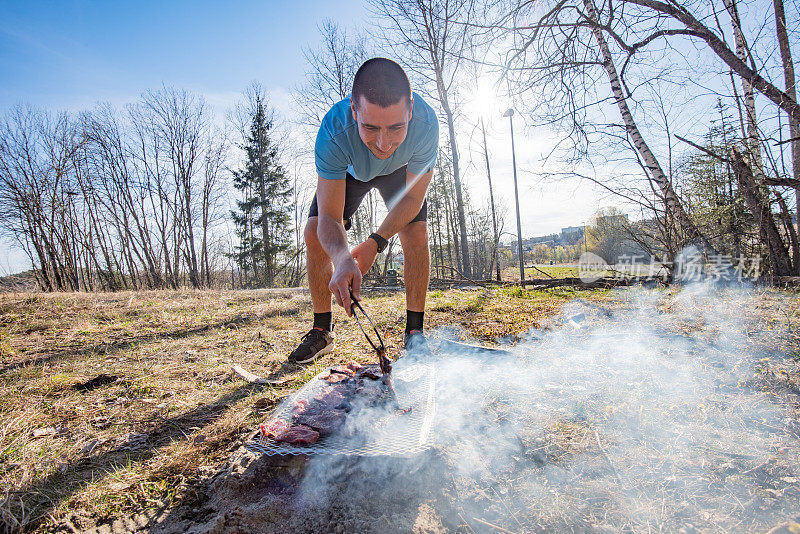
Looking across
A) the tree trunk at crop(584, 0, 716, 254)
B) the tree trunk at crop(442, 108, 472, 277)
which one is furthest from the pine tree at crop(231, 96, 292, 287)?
the tree trunk at crop(584, 0, 716, 254)

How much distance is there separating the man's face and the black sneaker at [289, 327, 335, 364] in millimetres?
1384

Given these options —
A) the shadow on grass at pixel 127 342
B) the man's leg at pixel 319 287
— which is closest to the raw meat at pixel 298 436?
the man's leg at pixel 319 287

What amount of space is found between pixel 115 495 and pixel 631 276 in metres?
8.64

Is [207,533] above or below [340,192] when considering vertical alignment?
below

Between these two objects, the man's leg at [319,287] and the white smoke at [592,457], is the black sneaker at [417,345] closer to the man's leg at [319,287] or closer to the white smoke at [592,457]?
the white smoke at [592,457]

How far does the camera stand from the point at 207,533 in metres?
0.93

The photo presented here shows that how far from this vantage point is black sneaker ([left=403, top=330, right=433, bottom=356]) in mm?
2305

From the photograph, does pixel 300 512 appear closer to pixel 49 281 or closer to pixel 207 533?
pixel 207 533

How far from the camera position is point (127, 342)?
3146 mm

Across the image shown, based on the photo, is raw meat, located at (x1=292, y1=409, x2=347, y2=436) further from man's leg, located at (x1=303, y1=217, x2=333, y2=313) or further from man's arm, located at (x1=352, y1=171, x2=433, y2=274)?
man's leg, located at (x1=303, y1=217, x2=333, y2=313)

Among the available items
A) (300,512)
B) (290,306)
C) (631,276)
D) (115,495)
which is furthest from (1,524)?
(631,276)

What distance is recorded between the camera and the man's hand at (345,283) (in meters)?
1.57

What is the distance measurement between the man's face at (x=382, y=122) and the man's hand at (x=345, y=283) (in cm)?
69

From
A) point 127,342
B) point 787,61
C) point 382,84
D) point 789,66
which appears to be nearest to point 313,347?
point 382,84
